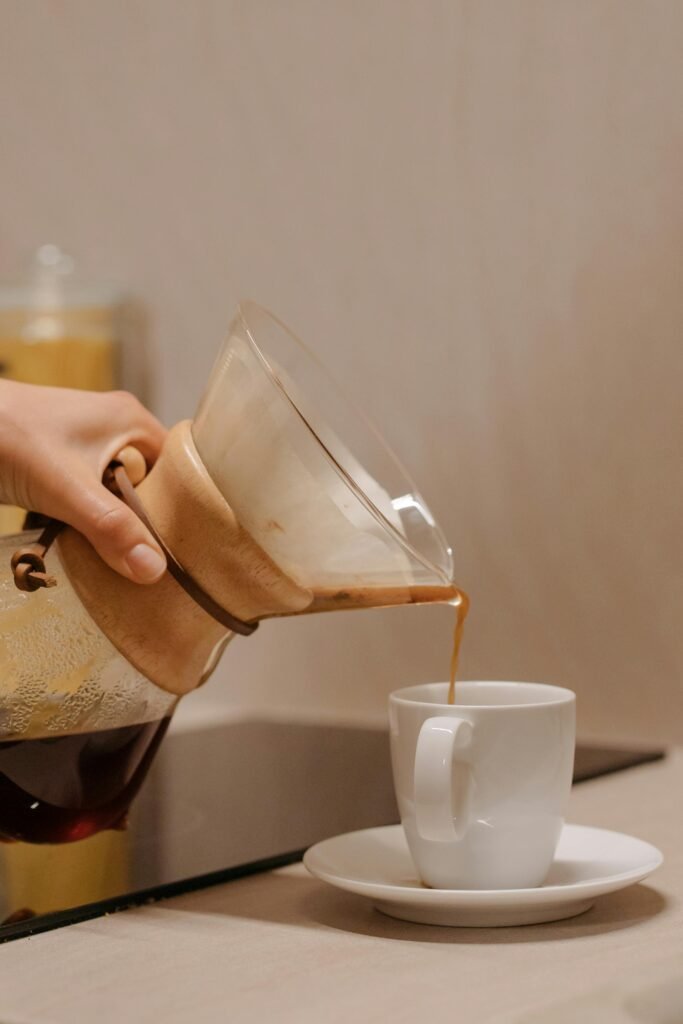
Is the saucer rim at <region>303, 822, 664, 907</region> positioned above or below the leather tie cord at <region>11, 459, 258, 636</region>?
below

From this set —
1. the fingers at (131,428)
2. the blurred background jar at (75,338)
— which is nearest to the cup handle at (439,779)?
the fingers at (131,428)

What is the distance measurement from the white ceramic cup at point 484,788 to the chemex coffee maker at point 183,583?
0.08 metres

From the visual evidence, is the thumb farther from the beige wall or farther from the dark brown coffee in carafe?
the beige wall

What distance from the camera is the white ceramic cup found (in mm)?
596

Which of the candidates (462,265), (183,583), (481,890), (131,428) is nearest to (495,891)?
(481,890)

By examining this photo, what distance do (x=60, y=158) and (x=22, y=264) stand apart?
120mm

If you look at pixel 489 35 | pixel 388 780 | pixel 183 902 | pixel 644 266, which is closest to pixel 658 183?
pixel 644 266

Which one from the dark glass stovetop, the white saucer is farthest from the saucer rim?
the dark glass stovetop

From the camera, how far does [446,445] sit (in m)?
1.16

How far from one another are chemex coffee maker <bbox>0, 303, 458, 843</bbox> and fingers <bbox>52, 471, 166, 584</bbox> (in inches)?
0.6

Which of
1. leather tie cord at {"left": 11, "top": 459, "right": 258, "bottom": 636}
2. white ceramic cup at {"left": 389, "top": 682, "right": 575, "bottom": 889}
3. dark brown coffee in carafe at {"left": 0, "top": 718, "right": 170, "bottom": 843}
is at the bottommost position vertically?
dark brown coffee in carafe at {"left": 0, "top": 718, "right": 170, "bottom": 843}

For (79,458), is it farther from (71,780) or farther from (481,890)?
(481,890)

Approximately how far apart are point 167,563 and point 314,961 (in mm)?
205

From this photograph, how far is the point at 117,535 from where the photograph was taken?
656 millimetres
